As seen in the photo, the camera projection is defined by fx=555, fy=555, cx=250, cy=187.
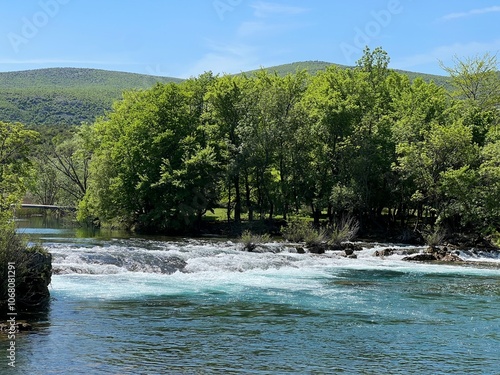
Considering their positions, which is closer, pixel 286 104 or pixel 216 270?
pixel 216 270

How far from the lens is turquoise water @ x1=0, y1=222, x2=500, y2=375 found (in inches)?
487

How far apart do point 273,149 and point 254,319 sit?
36.2 metres

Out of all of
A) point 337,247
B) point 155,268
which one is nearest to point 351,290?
point 155,268

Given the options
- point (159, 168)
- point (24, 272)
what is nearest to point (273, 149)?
point (159, 168)

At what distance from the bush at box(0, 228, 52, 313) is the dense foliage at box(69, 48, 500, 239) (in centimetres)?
3194

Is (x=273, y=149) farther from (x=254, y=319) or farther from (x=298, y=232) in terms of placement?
(x=254, y=319)

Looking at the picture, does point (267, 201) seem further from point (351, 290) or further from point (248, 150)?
point (351, 290)

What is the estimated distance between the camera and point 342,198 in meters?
49.5

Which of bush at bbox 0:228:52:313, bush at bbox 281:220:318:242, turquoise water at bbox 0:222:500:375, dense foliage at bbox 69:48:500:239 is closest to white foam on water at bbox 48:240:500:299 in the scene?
turquoise water at bbox 0:222:500:375

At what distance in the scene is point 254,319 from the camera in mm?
16891

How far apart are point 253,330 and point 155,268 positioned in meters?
12.9

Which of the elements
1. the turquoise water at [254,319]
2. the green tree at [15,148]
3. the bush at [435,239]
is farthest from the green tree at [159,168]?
the turquoise water at [254,319]

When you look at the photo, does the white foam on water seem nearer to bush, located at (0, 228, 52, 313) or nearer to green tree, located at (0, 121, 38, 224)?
bush, located at (0, 228, 52, 313)

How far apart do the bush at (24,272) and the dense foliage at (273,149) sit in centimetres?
3194
